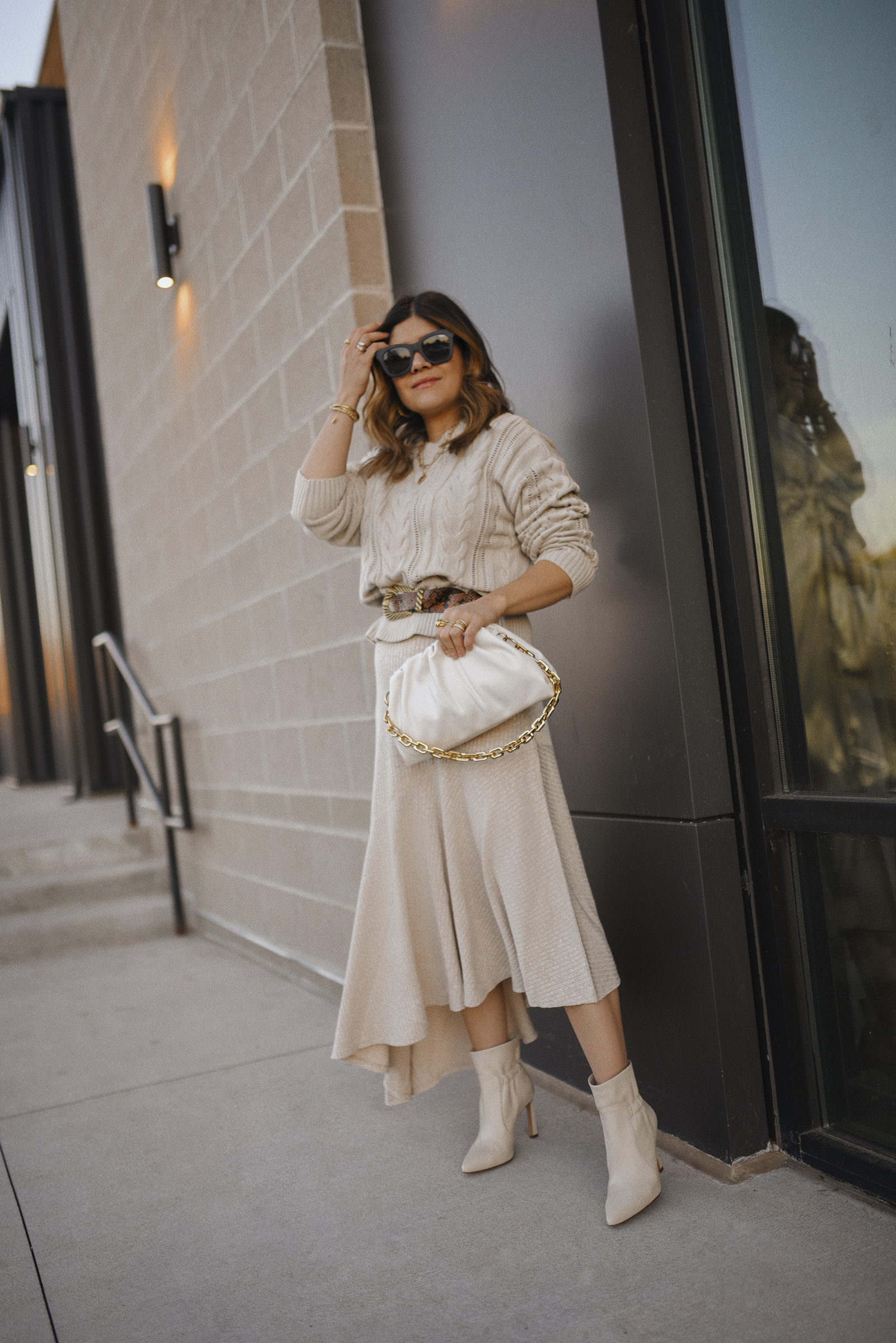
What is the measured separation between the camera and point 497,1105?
1.83 meters

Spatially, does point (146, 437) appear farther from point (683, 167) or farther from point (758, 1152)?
point (758, 1152)

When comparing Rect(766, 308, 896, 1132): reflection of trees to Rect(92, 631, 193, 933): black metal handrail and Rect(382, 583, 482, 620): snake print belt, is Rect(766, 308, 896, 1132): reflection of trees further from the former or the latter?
Rect(92, 631, 193, 933): black metal handrail

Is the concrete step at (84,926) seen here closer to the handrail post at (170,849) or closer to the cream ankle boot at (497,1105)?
the handrail post at (170,849)

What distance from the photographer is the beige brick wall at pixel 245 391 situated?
8.84 feet

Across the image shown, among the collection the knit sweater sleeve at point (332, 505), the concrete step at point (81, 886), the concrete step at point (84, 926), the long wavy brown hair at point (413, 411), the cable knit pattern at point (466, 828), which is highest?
the long wavy brown hair at point (413, 411)

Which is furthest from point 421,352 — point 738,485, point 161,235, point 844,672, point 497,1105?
point 161,235

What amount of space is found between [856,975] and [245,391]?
250 centimetres

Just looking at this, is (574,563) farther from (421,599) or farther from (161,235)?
(161,235)

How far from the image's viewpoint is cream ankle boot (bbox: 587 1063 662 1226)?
5.26 feet

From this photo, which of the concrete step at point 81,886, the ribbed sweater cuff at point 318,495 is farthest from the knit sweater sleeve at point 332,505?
the concrete step at point 81,886

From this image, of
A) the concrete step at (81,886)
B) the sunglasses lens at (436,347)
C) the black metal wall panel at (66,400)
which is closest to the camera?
the sunglasses lens at (436,347)

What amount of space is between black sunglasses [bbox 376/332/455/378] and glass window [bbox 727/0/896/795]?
0.50 m

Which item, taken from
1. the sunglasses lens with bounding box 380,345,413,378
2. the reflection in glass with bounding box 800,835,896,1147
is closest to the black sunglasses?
the sunglasses lens with bounding box 380,345,413,378

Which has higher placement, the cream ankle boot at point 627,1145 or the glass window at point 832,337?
the glass window at point 832,337
